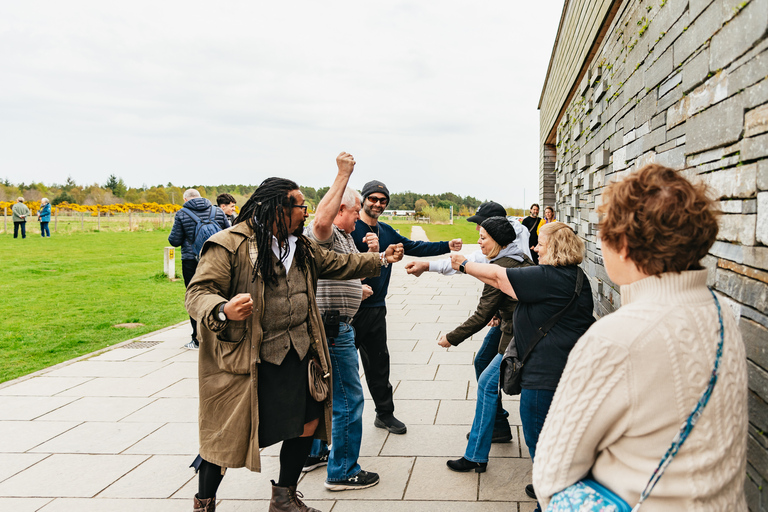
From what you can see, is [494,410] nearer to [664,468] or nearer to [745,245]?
[745,245]

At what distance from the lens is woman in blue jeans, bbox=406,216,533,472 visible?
344cm

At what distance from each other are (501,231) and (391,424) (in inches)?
73.2

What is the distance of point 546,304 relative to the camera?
2.75 m

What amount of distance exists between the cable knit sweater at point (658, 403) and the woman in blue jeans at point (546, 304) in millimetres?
1332

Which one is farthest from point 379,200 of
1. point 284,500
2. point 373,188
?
point 284,500

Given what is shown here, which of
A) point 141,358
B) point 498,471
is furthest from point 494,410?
point 141,358

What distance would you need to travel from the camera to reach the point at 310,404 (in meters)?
2.88

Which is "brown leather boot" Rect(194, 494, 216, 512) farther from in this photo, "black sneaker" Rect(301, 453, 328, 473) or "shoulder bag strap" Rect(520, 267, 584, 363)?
"shoulder bag strap" Rect(520, 267, 584, 363)

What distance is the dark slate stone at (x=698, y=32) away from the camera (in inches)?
91.4

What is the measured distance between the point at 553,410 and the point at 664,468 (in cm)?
27

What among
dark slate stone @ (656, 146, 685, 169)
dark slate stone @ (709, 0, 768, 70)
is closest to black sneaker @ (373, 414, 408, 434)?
dark slate stone @ (656, 146, 685, 169)

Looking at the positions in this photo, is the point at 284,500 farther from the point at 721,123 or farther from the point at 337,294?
the point at 721,123

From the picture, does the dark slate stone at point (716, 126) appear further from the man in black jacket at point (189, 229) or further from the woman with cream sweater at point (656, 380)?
the man in black jacket at point (189, 229)

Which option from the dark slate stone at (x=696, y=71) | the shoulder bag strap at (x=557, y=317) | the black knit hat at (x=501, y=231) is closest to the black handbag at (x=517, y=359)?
the shoulder bag strap at (x=557, y=317)
